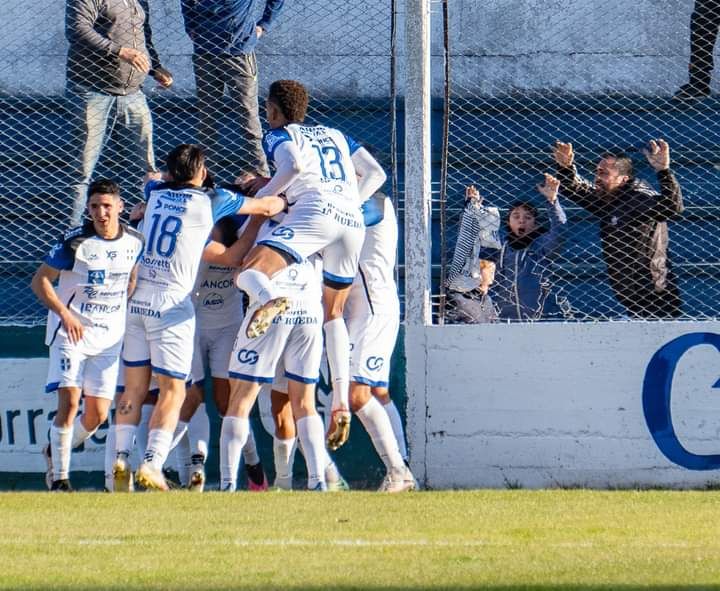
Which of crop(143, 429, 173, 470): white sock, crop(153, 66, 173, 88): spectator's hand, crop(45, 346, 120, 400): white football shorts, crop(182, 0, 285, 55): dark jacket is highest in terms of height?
crop(182, 0, 285, 55): dark jacket

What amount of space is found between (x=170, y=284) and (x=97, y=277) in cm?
48

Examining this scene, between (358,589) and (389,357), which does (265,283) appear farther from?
(358,589)

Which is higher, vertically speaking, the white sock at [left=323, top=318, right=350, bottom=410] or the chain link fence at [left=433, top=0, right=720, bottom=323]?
the chain link fence at [left=433, top=0, right=720, bottom=323]

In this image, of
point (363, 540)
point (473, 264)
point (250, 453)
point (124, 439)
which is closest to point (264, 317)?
point (124, 439)

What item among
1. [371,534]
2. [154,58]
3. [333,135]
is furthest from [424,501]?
[154,58]

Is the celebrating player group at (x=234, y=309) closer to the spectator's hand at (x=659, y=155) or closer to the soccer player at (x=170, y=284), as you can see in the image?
the soccer player at (x=170, y=284)

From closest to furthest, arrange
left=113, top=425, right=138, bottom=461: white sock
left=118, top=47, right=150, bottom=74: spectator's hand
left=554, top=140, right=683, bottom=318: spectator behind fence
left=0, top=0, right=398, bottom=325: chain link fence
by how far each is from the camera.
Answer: left=113, top=425, right=138, bottom=461: white sock, left=554, top=140, right=683, bottom=318: spectator behind fence, left=118, top=47, right=150, bottom=74: spectator's hand, left=0, top=0, right=398, bottom=325: chain link fence

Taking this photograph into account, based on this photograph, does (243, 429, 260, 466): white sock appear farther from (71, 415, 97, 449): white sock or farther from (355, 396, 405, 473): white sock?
(71, 415, 97, 449): white sock

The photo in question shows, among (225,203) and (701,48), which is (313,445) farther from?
(701,48)

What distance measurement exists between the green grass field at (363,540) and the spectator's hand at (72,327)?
1.02 metres

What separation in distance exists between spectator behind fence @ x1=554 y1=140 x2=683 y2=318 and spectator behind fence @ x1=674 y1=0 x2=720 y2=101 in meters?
1.50

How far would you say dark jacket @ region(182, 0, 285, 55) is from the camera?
10000 mm

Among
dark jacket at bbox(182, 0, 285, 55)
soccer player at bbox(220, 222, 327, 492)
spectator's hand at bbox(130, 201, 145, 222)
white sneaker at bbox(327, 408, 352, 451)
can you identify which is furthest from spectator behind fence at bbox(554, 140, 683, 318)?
spectator's hand at bbox(130, 201, 145, 222)

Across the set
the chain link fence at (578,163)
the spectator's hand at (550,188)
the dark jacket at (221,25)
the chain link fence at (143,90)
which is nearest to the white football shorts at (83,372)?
the chain link fence at (143,90)
